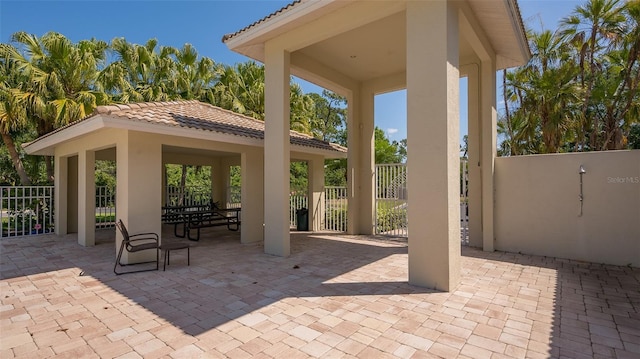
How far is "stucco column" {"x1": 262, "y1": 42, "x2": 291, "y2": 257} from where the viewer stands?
7797 millimetres

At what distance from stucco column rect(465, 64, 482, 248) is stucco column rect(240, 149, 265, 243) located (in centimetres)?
634

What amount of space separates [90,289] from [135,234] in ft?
6.05

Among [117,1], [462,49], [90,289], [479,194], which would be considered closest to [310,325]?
[90,289]

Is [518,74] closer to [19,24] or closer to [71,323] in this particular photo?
[71,323]

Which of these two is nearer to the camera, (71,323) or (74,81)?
(71,323)

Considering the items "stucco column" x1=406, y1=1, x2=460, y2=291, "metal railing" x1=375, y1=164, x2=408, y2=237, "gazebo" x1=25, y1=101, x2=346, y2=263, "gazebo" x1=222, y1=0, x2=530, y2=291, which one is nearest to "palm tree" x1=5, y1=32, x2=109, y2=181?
"gazebo" x1=25, y1=101, x2=346, y2=263

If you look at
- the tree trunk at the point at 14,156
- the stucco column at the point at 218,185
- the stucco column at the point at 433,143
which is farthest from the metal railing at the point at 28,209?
the stucco column at the point at 433,143

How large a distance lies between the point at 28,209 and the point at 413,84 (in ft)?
49.6

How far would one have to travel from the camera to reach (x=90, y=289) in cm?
551

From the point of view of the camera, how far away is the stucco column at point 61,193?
11.2 metres

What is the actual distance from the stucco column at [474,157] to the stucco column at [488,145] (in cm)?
31

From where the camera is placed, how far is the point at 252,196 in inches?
381

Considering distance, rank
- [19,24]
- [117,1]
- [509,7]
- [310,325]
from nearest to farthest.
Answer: [310,325], [509,7], [117,1], [19,24]

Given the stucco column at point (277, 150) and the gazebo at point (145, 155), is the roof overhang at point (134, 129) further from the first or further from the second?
the stucco column at point (277, 150)
